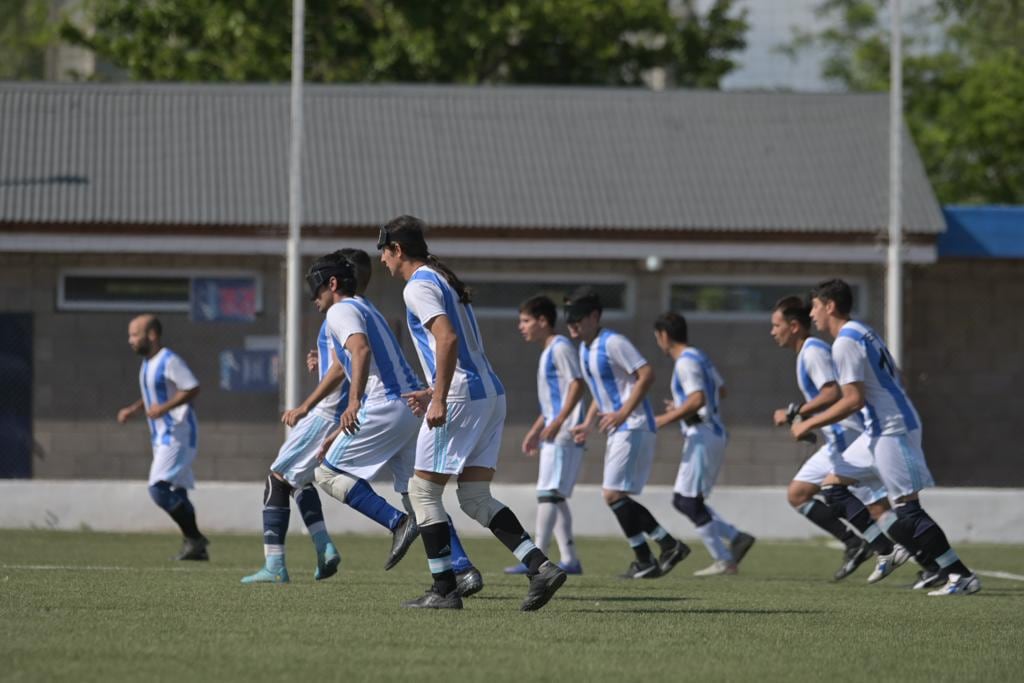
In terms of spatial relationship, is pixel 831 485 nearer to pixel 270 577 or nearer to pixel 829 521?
pixel 829 521

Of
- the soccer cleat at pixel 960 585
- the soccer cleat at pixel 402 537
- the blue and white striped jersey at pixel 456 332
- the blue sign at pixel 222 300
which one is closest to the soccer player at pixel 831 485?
the soccer cleat at pixel 960 585

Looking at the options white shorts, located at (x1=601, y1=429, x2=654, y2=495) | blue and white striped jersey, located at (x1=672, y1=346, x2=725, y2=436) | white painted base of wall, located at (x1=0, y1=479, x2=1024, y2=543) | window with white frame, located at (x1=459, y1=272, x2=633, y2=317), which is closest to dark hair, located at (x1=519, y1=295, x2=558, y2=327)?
white shorts, located at (x1=601, y1=429, x2=654, y2=495)

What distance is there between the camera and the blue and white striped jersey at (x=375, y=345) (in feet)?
31.8

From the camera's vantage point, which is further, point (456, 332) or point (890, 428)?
point (890, 428)

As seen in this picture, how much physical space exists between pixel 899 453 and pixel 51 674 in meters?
6.12

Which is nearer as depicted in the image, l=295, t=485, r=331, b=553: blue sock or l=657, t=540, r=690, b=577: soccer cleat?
l=295, t=485, r=331, b=553: blue sock

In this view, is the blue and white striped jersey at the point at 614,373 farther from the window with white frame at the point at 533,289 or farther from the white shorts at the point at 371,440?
the window with white frame at the point at 533,289

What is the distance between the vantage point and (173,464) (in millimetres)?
13469

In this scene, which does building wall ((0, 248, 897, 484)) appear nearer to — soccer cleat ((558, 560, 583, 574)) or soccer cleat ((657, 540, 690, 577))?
soccer cleat ((558, 560, 583, 574))

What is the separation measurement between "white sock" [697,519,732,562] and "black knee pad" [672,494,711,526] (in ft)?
0.16

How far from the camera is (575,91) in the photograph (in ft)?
74.5

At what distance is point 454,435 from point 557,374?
4.42 metres

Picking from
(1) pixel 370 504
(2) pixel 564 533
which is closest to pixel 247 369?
(2) pixel 564 533

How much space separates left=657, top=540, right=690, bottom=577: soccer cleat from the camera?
41.8ft
